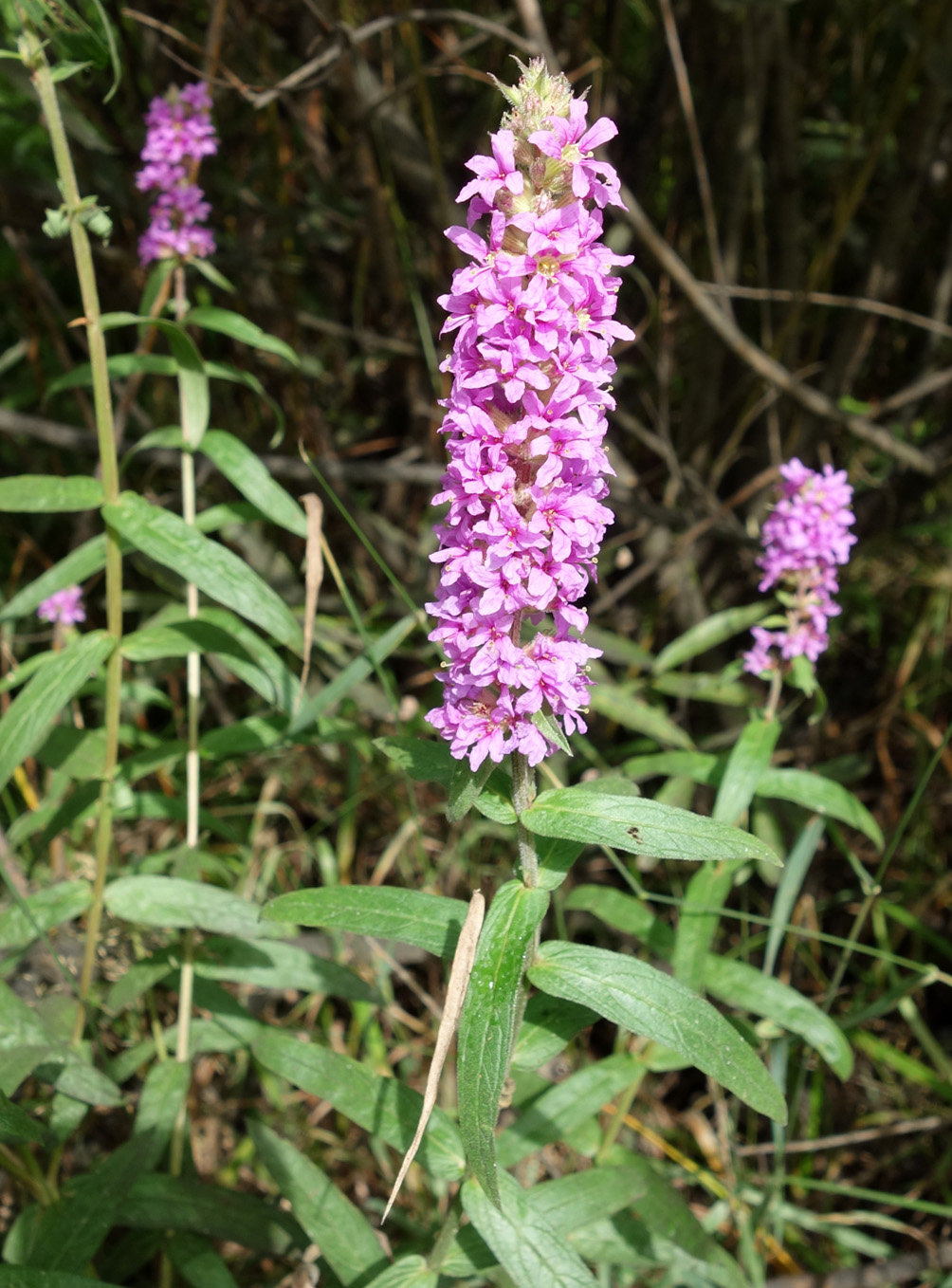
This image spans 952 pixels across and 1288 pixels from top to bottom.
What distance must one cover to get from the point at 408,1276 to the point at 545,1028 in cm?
59

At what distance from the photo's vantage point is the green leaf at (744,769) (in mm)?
2861

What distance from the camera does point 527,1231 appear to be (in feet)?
6.44

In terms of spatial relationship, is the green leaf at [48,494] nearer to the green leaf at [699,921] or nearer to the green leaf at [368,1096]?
the green leaf at [368,1096]

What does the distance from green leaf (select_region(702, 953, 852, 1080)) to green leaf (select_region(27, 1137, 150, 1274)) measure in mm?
1512

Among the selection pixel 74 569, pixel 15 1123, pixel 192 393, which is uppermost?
pixel 192 393

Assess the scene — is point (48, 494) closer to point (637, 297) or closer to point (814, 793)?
point (814, 793)

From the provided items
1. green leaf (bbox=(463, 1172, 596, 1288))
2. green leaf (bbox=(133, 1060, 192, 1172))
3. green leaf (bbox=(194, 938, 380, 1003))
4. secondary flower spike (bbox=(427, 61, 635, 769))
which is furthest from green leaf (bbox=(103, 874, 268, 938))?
secondary flower spike (bbox=(427, 61, 635, 769))

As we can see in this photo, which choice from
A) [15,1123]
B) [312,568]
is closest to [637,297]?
[312,568]

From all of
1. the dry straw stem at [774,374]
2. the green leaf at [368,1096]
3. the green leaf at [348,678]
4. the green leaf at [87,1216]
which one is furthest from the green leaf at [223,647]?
the dry straw stem at [774,374]

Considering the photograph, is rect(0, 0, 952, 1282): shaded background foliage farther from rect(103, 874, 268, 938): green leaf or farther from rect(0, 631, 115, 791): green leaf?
rect(0, 631, 115, 791): green leaf

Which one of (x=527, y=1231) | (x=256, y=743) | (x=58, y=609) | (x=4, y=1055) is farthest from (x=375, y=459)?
(x=527, y=1231)

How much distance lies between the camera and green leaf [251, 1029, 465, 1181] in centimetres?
214

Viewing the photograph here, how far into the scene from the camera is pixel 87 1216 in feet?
7.32

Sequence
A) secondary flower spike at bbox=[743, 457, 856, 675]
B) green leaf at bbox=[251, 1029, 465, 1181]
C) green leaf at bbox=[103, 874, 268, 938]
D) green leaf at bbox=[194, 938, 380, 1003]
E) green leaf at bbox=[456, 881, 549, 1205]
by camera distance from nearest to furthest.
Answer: green leaf at bbox=[456, 881, 549, 1205] → green leaf at bbox=[251, 1029, 465, 1181] → green leaf at bbox=[103, 874, 268, 938] → green leaf at bbox=[194, 938, 380, 1003] → secondary flower spike at bbox=[743, 457, 856, 675]
